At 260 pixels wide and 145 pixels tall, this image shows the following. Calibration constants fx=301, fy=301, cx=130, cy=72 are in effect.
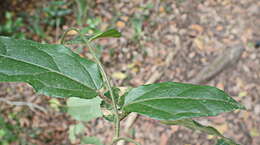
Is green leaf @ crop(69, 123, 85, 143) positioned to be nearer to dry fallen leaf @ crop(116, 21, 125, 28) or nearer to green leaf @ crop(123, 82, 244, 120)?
dry fallen leaf @ crop(116, 21, 125, 28)

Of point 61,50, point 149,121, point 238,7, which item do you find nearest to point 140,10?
point 238,7

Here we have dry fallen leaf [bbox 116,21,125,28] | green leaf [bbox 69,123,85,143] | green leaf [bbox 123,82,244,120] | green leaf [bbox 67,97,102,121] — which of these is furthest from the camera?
dry fallen leaf [bbox 116,21,125,28]

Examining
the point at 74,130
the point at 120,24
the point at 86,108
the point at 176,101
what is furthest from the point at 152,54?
the point at 176,101

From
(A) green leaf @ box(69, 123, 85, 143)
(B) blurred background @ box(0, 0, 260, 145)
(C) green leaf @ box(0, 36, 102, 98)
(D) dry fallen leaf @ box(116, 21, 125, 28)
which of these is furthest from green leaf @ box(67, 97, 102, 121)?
(D) dry fallen leaf @ box(116, 21, 125, 28)

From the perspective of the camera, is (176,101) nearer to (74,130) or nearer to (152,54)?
(74,130)

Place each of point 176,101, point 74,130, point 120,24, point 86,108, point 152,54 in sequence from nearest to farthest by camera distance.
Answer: point 176,101 → point 86,108 → point 74,130 → point 152,54 → point 120,24
